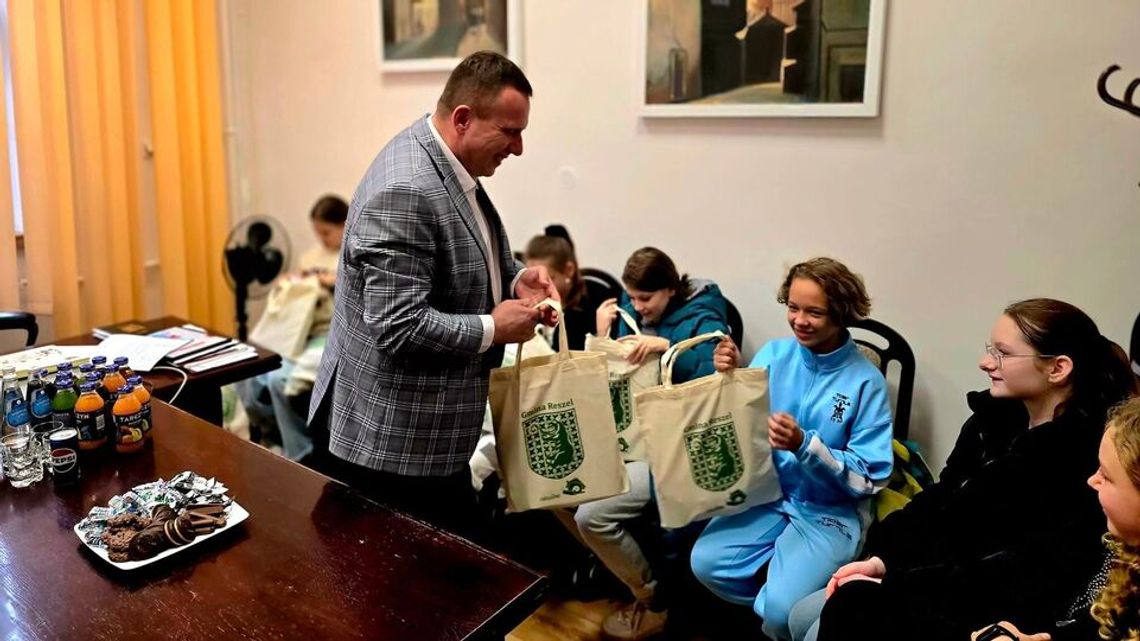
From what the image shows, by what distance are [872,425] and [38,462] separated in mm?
1704

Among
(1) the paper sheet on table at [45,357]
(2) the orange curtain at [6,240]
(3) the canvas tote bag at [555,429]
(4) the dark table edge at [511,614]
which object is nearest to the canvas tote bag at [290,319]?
(2) the orange curtain at [6,240]

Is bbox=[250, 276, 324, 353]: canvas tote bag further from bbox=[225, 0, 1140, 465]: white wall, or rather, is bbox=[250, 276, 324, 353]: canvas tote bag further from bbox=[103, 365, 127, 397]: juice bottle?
bbox=[103, 365, 127, 397]: juice bottle

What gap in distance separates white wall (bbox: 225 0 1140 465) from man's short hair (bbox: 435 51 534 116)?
3.82ft

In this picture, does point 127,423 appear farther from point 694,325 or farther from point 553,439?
point 694,325

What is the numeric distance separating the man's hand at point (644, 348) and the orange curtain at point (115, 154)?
7.50ft

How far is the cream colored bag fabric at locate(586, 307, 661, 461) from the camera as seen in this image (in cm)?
222

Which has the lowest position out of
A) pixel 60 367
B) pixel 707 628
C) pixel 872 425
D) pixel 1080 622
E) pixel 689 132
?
pixel 707 628

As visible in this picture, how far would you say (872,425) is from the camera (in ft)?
6.54

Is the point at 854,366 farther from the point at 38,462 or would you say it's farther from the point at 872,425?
the point at 38,462

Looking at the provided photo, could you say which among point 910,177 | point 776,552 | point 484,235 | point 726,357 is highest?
point 910,177

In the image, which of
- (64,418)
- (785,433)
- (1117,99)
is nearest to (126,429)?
(64,418)

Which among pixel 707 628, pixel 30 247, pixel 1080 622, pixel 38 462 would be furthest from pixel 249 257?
pixel 1080 622

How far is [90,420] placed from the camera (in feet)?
5.51

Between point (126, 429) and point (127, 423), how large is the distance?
12 millimetres
